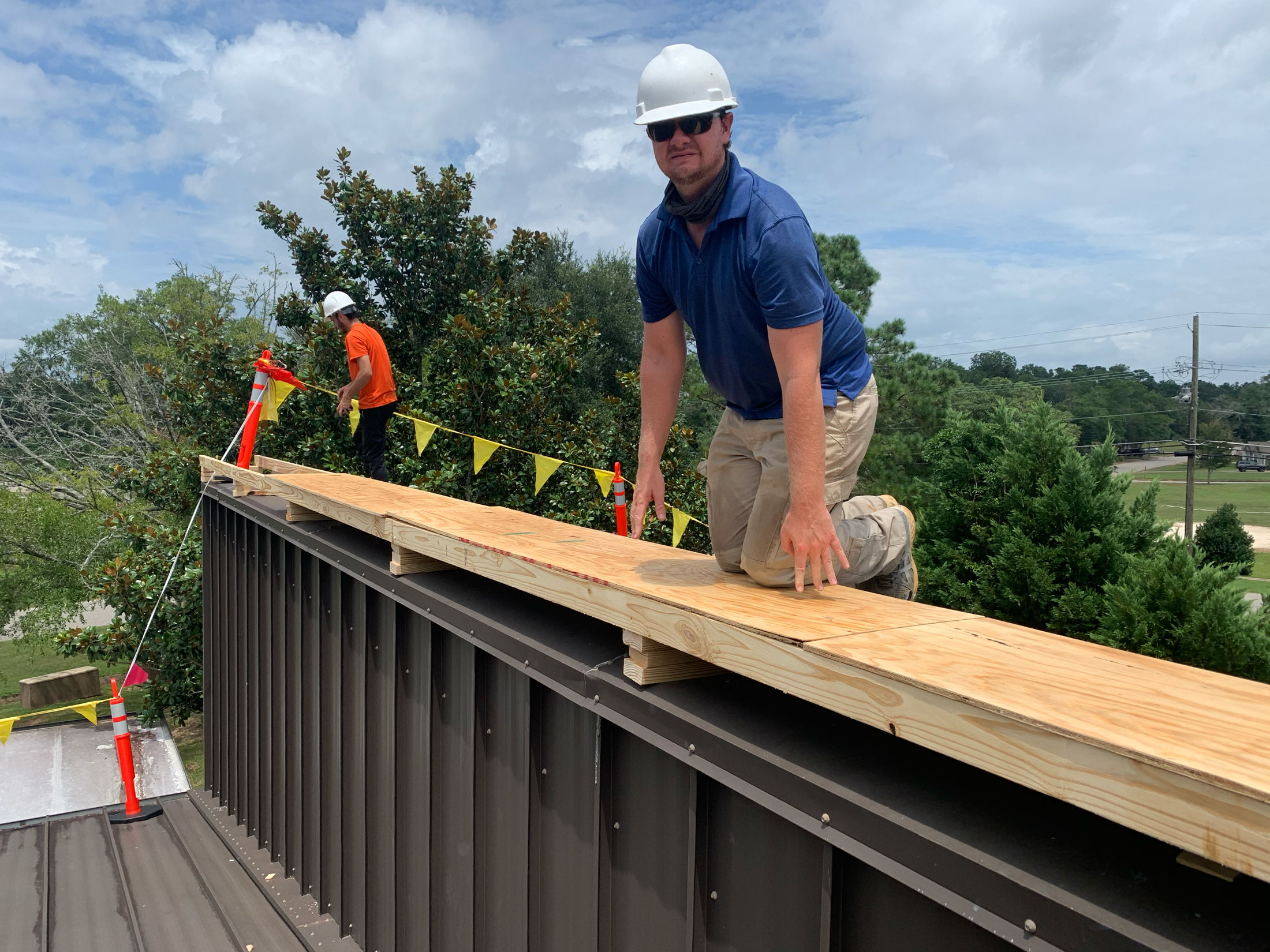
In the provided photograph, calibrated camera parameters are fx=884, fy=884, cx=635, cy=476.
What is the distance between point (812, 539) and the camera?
7.50 ft

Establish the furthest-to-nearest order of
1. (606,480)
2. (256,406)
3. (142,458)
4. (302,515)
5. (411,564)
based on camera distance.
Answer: (142,458)
(606,480)
(256,406)
(302,515)
(411,564)

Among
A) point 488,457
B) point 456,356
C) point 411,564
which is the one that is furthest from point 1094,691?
point 456,356

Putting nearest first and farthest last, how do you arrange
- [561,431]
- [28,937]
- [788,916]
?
[788,916]
[28,937]
[561,431]

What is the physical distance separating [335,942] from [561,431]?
8.59m

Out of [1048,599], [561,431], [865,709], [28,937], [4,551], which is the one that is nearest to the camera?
[865,709]

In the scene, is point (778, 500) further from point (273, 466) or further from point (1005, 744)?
point (273, 466)

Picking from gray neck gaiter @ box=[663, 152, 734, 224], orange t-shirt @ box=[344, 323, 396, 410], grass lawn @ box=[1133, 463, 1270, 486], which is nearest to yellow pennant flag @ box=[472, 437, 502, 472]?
orange t-shirt @ box=[344, 323, 396, 410]

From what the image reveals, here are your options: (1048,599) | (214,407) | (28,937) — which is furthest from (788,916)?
(214,407)

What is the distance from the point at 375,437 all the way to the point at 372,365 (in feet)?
2.53

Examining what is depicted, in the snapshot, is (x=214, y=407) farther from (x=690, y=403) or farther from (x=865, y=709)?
(x=690, y=403)

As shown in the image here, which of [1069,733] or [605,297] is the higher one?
[605,297]

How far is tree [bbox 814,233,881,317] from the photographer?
22.7m

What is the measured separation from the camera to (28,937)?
5.36m

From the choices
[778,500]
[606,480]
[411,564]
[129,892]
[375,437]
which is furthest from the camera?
[606,480]
